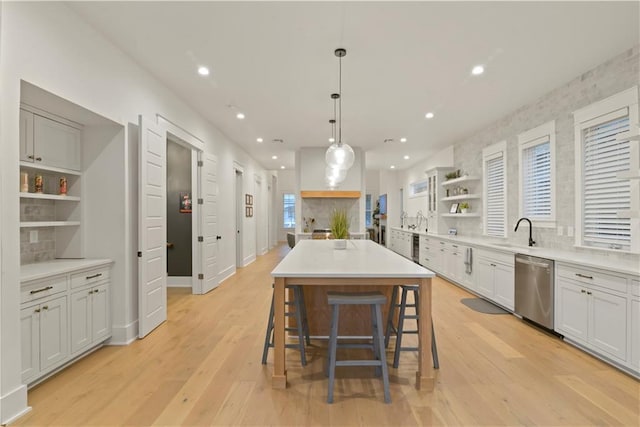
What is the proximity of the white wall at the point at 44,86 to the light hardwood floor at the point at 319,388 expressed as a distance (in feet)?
1.50

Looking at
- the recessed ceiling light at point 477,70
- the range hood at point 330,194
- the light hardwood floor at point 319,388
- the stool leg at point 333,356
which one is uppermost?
the recessed ceiling light at point 477,70

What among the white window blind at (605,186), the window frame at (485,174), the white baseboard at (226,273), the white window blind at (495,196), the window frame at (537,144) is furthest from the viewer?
the white baseboard at (226,273)

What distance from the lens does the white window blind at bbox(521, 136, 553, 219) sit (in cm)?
418

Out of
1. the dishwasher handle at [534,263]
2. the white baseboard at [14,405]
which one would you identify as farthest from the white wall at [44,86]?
the dishwasher handle at [534,263]

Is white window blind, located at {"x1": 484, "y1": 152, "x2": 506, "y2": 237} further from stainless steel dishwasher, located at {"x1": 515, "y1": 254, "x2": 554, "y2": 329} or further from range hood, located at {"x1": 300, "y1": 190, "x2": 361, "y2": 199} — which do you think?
range hood, located at {"x1": 300, "y1": 190, "x2": 361, "y2": 199}

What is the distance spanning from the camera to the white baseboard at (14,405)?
77.0 inches

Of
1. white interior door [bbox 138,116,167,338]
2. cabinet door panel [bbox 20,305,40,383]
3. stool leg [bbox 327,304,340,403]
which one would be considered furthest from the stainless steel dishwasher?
cabinet door panel [bbox 20,305,40,383]

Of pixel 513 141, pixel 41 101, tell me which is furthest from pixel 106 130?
pixel 513 141

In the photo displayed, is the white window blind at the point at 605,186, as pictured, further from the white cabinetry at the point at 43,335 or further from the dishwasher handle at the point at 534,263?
the white cabinetry at the point at 43,335

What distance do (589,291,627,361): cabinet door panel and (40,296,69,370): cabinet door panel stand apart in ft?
14.8

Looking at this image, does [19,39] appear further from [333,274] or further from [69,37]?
[333,274]

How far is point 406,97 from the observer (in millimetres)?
4391

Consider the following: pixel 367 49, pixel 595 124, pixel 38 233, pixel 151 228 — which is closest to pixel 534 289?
pixel 595 124

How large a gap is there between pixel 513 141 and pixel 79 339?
5933 millimetres
